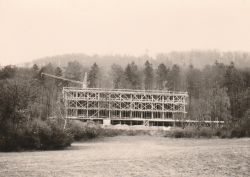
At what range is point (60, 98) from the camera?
3725 inches

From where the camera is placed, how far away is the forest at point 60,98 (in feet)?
126

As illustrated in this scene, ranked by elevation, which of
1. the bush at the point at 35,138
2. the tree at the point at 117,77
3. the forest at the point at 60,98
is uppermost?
the tree at the point at 117,77

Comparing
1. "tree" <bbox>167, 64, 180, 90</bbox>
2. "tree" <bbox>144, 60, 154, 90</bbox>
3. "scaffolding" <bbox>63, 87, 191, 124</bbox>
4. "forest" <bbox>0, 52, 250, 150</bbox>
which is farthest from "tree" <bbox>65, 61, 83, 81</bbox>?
"tree" <bbox>167, 64, 180, 90</bbox>

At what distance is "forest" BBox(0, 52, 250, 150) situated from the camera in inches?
1511

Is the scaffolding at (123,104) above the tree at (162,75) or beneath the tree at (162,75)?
beneath

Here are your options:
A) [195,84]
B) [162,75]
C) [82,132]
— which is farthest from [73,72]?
[82,132]

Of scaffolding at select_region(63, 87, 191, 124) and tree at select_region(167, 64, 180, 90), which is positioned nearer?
scaffolding at select_region(63, 87, 191, 124)

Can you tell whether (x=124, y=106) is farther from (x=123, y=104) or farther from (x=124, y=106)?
(x=123, y=104)

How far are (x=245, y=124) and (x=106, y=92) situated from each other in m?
42.0

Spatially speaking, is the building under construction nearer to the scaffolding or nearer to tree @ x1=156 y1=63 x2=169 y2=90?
the scaffolding

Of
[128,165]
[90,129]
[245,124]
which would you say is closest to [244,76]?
[245,124]

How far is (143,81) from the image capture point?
138375mm

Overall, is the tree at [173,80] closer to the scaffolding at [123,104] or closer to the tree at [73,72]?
the scaffolding at [123,104]

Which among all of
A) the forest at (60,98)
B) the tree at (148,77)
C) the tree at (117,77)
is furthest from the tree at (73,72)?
the tree at (148,77)
